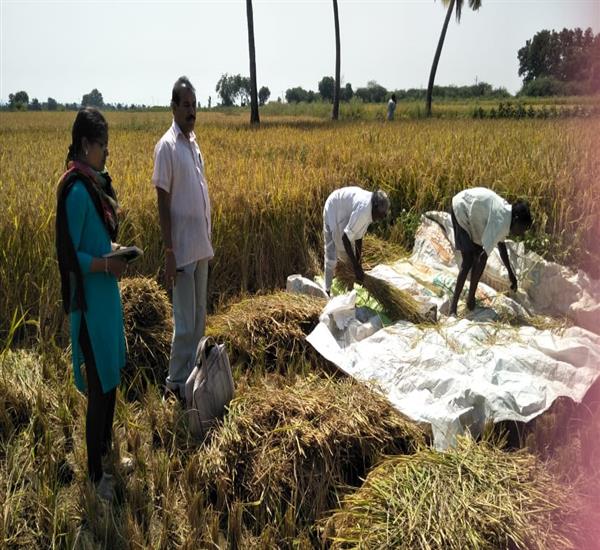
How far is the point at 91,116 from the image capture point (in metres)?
2.02

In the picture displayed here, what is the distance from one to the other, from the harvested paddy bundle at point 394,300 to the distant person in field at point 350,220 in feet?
0.34

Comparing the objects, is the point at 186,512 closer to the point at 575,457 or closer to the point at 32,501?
the point at 32,501

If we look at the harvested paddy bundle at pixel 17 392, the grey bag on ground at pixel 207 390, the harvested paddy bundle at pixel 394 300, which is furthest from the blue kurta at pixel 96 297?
the harvested paddy bundle at pixel 394 300

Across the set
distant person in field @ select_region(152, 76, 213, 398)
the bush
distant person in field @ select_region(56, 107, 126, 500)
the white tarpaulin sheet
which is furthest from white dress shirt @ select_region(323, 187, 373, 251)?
the bush

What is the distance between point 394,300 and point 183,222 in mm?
1629

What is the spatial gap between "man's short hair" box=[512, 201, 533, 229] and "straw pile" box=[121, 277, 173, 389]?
2.41 meters

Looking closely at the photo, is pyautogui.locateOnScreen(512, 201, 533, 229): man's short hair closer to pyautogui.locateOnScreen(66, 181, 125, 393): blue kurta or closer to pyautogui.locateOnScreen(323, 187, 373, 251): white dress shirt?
pyautogui.locateOnScreen(323, 187, 373, 251): white dress shirt

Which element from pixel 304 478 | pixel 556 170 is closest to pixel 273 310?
pixel 304 478

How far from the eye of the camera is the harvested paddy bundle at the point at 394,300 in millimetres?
3662

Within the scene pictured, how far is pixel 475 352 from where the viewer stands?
3166 millimetres

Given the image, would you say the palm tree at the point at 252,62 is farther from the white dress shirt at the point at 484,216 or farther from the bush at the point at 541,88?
the white dress shirt at the point at 484,216

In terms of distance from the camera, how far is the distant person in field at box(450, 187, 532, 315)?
360 centimetres

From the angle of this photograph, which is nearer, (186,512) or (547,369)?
(186,512)

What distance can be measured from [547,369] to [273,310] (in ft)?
5.41
